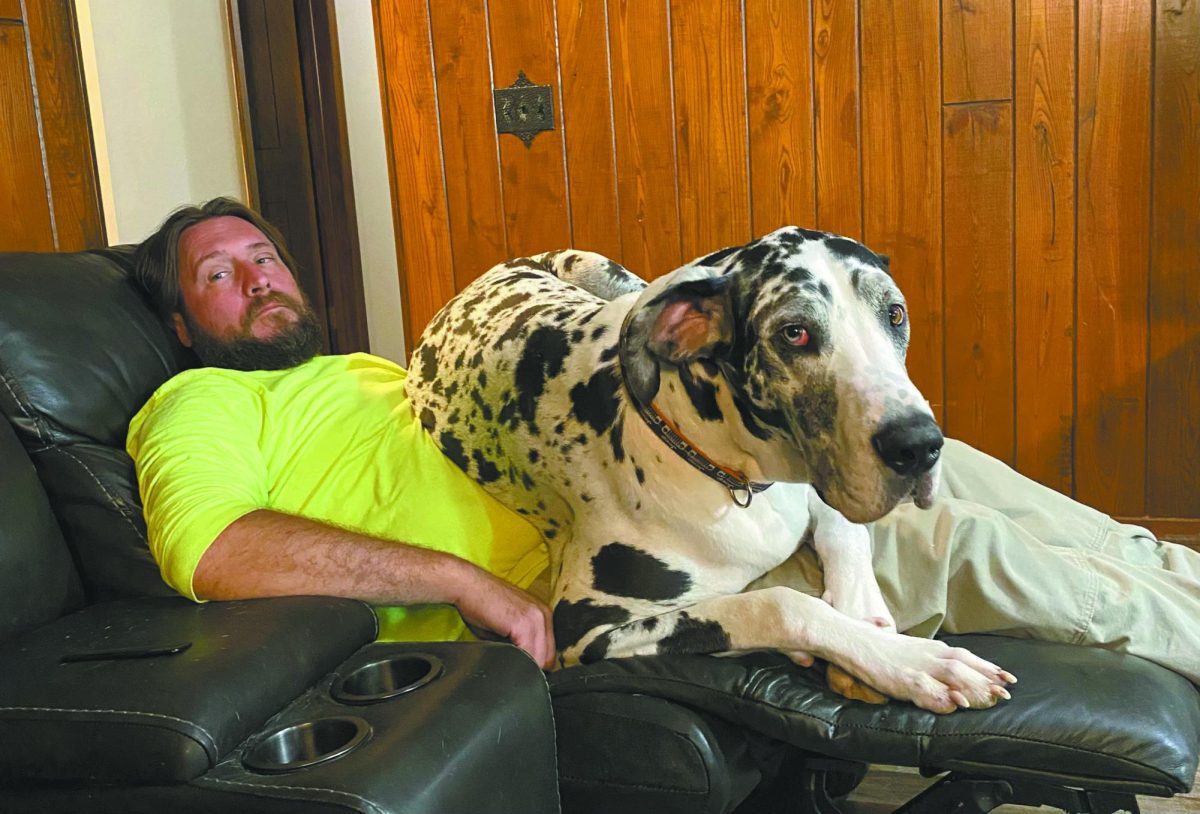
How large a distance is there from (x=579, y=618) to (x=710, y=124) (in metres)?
1.93

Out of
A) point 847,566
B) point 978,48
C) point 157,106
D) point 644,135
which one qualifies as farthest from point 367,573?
point 157,106

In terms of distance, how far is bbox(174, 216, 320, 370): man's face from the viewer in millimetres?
2188

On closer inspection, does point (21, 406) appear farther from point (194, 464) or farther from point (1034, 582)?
point (1034, 582)

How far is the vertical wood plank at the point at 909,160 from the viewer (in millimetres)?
2980

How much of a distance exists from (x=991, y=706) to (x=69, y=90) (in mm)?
3184

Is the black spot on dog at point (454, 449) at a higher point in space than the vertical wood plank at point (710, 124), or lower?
lower

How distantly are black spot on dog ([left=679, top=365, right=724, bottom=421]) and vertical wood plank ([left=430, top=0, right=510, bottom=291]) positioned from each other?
6.46 feet

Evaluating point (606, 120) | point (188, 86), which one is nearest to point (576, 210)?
point (606, 120)

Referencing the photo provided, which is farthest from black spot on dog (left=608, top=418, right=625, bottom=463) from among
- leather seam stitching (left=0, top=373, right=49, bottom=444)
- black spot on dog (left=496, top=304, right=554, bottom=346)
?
leather seam stitching (left=0, top=373, right=49, bottom=444)

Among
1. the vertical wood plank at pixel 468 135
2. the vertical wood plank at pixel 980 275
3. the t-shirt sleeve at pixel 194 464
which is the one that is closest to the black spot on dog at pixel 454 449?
the t-shirt sleeve at pixel 194 464

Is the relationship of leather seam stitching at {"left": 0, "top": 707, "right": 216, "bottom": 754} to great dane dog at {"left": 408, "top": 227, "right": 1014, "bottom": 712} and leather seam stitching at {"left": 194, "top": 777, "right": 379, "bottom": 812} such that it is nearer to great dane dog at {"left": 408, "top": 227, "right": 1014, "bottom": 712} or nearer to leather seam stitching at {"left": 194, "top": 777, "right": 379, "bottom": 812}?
leather seam stitching at {"left": 194, "top": 777, "right": 379, "bottom": 812}

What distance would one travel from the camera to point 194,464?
70.2 inches

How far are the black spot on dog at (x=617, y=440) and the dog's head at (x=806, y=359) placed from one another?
0.35 ft

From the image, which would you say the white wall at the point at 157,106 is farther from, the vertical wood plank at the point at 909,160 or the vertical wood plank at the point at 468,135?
the vertical wood plank at the point at 909,160
